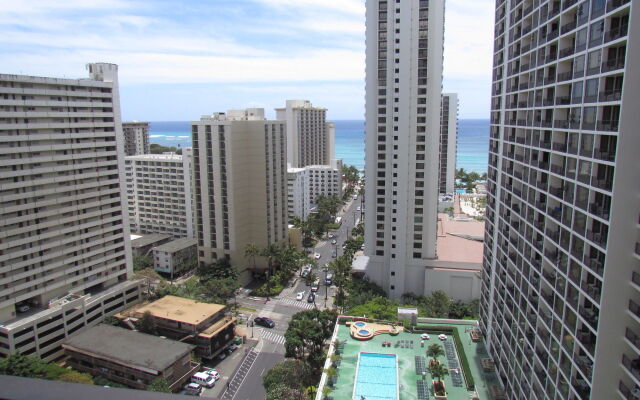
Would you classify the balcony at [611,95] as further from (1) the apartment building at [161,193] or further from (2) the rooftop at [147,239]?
(2) the rooftop at [147,239]

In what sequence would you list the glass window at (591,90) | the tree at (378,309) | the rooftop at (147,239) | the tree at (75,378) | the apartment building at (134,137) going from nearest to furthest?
the glass window at (591,90)
the tree at (75,378)
the tree at (378,309)
the rooftop at (147,239)
the apartment building at (134,137)

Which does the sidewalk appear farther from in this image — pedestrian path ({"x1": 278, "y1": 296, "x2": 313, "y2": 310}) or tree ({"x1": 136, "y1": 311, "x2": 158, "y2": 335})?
pedestrian path ({"x1": 278, "y1": 296, "x2": 313, "y2": 310})

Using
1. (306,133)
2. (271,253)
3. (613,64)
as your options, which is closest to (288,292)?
(271,253)

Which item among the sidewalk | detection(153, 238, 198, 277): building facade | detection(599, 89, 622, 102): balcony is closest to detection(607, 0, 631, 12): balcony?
detection(599, 89, 622, 102): balcony

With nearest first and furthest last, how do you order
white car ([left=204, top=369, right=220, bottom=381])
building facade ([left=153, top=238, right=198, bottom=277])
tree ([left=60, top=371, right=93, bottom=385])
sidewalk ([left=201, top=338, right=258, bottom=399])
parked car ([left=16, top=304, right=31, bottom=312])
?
tree ([left=60, top=371, right=93, bottom=385]), sidewalk ([left=201, top=338, right=258, bottom=399]), white car ([left=204, top=369, right=220, bottom=381]), parked car ([left=16, top=304, right=31, bottom=312]), building facade ([left=153, top=238, right=198, bottom=277])

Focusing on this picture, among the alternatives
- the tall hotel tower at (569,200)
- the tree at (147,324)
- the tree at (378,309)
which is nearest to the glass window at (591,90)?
the tall hotel tower at (569,200)

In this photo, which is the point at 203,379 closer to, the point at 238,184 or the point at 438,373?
the point at 438,373

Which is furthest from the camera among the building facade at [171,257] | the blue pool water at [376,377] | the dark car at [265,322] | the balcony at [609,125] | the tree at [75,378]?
the building facade at [171,257]

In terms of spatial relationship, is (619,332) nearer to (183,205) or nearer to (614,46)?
(614,46)
